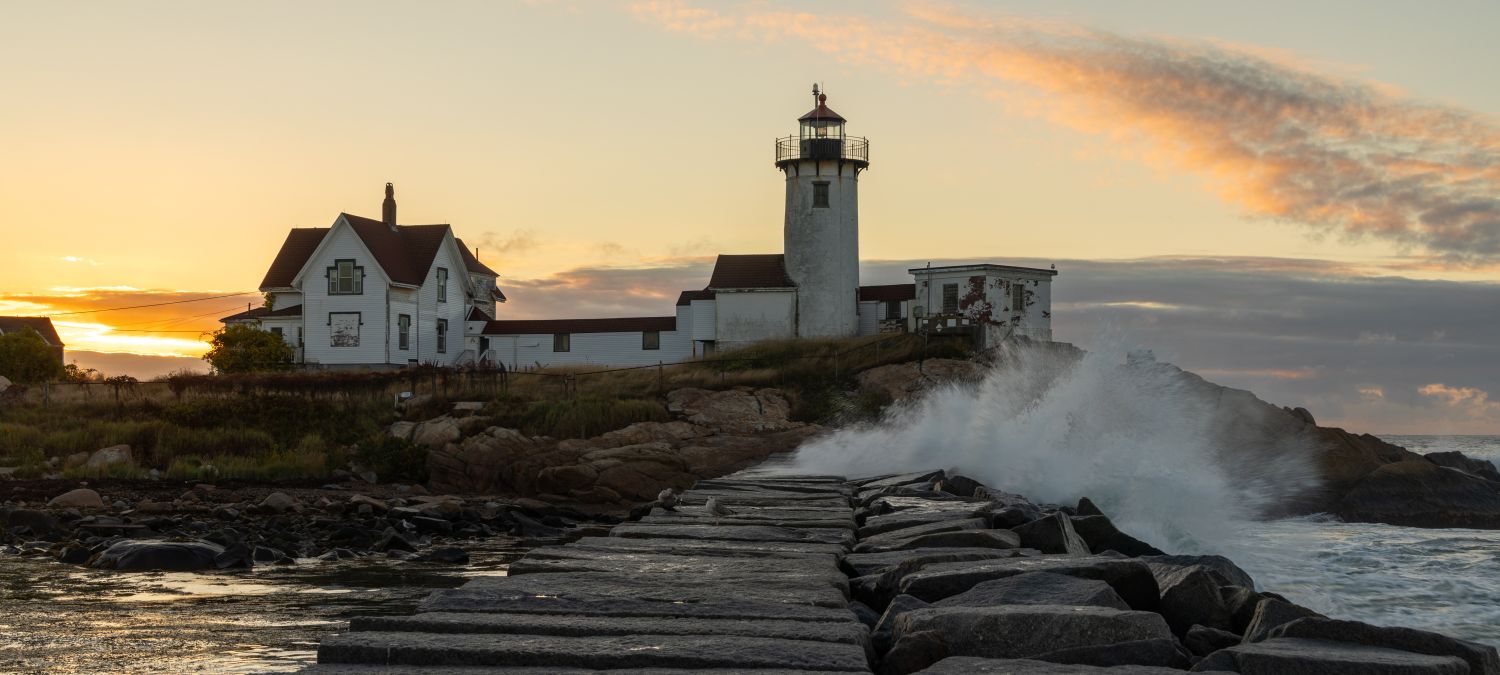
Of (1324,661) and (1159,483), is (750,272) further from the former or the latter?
(1324,661)

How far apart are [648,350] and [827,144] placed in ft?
34.3

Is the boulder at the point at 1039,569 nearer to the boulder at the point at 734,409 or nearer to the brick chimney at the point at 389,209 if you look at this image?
the boulder at the point at 734,409

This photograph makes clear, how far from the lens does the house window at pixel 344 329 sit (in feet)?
145

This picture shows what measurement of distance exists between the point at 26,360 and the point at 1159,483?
151 feet

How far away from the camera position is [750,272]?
49.0m

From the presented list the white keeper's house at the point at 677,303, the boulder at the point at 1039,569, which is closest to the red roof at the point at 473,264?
the white keeper's house at the point at 677,303

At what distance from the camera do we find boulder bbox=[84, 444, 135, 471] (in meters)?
27.5

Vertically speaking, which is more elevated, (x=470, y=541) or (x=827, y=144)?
(x=827, y=144)

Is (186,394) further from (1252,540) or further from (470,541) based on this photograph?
(1252,540)

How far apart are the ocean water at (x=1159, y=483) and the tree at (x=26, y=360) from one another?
36.5 m

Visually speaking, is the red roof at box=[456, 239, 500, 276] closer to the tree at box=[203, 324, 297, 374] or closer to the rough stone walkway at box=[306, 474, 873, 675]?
the tree at box=[203, 324, 297, 374]

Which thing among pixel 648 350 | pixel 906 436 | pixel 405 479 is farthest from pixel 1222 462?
pixel 648 350

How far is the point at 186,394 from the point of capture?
34094mm

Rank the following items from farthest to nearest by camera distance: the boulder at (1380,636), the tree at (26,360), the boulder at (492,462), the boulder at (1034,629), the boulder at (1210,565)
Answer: the tree at (26,360) < the boulder at (492,462) < the boulder at (1210,565) < the boulder at (1380,636) < the boulder at (1034,629)
